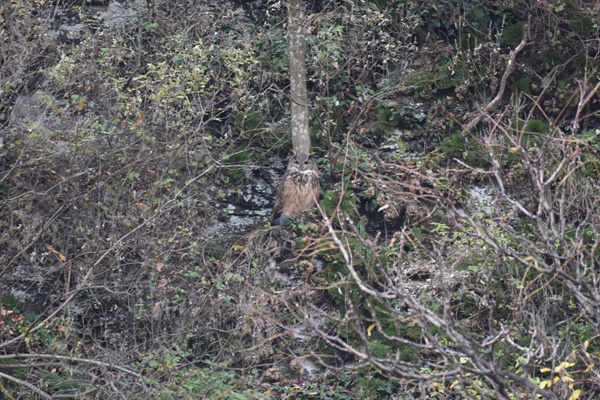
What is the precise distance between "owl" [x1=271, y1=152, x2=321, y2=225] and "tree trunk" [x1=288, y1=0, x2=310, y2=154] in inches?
9.7

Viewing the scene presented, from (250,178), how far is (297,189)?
0.91m

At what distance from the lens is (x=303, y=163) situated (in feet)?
31.5

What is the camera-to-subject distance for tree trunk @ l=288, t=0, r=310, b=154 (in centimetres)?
983

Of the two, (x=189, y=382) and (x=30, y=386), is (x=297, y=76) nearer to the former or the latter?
(x=189, y=382)

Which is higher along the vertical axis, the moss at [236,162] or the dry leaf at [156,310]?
the moss at [236,162]

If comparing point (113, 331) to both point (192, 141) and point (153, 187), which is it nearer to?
point (153, 187)

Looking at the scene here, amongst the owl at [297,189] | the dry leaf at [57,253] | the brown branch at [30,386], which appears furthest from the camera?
the owl at [297,189]

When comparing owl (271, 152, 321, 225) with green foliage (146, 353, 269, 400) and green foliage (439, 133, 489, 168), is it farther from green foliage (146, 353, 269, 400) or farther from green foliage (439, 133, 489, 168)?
green foliage (146, 353, 269, 400)

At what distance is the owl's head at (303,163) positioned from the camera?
958cm

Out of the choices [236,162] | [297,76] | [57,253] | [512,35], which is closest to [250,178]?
[236,162]

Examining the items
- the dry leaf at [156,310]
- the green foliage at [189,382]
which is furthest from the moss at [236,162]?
the green foliage at [189,382]

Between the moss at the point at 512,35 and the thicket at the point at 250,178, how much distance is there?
1.1 inches

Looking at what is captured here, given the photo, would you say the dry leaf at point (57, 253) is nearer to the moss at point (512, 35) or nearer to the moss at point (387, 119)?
the moss at point (387, 119)

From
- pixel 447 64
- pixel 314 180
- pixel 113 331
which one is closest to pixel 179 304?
pixel 113 331
